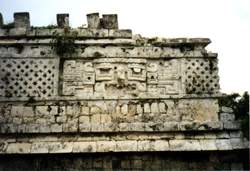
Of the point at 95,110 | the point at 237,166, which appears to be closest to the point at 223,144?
the point at 237,166

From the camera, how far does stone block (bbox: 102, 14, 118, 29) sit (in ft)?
28.8

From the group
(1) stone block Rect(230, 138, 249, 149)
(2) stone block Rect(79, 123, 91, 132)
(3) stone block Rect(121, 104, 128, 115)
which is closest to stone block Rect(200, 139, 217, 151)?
(1) stone block Rect(230, 138, 249, 149)

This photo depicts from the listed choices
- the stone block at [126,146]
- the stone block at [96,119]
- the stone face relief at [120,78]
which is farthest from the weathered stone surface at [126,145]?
the stone face relief at [120,78]

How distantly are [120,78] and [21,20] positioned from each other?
2227 millimetres

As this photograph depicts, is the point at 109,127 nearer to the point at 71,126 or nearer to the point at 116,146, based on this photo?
the point at 116,146

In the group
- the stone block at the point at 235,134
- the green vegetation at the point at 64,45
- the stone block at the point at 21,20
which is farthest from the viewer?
the stone block at the point at 21,20

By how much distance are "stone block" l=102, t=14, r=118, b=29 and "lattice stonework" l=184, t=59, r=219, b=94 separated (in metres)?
1.52

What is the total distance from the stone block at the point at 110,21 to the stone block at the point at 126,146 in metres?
2.29

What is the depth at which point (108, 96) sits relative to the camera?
823 centimetres

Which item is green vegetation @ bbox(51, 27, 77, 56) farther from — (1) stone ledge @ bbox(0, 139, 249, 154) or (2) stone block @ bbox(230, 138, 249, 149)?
(2) stone block @ bbox(230, 138, 249, 149)

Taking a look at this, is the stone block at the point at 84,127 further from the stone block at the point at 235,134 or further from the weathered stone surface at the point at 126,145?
the stone block at the point at 235,134

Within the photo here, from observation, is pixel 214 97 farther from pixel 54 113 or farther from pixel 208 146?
pixel 54 113

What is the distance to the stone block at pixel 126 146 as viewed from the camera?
7715 mm

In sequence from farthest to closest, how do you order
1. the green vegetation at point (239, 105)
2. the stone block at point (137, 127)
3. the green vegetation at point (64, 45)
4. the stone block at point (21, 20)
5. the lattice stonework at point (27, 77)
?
the green vegetation at point (239, 105), the stone block at point (21, 20), the green vegetation at point (64, 45), the lattice stonework at point (27, 77), the stone block at point (137, 127)
